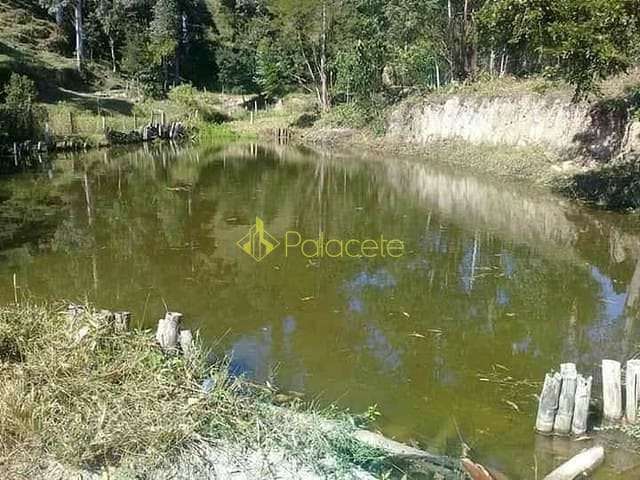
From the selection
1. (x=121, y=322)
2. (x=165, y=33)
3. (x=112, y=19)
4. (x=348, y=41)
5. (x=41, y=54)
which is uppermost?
(x=112, y=19)

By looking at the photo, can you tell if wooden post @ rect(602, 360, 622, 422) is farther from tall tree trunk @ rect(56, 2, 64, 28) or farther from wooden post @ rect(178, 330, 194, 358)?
tall tree trunk @ rect(56, 2, 64, 28)

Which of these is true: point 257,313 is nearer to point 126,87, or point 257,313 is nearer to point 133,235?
point 133,235

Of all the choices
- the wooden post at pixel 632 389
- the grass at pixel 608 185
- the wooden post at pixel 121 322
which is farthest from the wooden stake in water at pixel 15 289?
the grass at pixel 608 185

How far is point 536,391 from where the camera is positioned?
531 cm

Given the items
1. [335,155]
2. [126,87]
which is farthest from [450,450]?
[126,87]

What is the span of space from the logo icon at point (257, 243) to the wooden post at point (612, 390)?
571 centimetres

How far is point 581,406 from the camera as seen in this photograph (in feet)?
14.4

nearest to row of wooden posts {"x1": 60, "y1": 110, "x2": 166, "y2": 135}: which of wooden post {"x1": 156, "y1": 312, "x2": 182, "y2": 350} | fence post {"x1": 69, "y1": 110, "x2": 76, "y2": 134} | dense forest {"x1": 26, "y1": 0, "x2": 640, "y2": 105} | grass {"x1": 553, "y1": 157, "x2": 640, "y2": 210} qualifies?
fence post {"x1": 69, "y1": 110, "x2": 76, "y2": 134}

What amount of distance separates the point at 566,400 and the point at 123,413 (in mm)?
2901

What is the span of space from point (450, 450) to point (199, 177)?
14.4 meters

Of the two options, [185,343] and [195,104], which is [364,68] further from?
[185,343]

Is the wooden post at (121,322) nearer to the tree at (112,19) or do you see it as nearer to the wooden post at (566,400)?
the wooden post at (566,400)

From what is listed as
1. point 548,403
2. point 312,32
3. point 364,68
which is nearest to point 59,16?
point 312,32

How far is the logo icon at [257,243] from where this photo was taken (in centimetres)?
984
